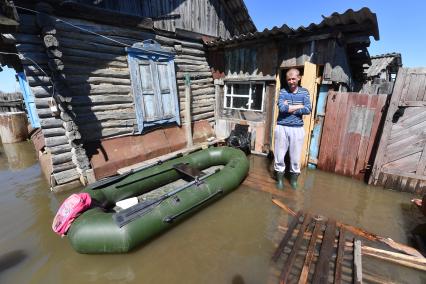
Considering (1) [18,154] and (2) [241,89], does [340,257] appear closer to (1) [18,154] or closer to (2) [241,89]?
(2) [241,89]

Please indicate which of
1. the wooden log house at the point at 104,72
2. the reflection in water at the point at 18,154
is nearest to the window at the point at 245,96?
the wooden log house at the point at 104,72

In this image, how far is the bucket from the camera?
8643 millimetres

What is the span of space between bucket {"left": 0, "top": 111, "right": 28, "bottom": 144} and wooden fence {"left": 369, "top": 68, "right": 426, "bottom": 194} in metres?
12.5

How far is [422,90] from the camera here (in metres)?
4.16

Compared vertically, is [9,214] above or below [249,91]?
below

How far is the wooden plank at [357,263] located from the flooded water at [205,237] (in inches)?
10.0

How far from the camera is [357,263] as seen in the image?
280 cm

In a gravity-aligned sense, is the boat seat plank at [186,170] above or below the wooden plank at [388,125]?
below

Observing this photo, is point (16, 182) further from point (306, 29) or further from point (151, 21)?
point (306, 29)

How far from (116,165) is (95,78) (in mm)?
2117

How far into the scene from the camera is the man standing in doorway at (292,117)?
13.4ft

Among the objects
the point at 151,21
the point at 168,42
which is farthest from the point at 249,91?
the point at 151,21

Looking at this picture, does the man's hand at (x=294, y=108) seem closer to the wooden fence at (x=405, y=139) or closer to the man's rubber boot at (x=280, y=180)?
the man's rubber boot at (x=280, y=180)

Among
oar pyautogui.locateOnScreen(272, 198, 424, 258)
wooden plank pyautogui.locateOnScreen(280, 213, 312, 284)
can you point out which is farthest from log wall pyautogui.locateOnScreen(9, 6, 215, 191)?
oar pyautogui.locateOnScreen(272, 198, 424, 258)
